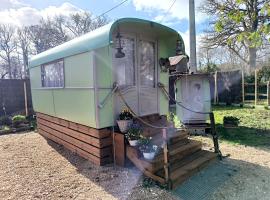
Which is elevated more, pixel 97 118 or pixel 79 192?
pixel 97 118

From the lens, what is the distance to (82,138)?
5105 mm

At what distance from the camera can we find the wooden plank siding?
4516 millimetres

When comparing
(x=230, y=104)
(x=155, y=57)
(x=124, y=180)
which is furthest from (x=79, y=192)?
(x=230, y=104)

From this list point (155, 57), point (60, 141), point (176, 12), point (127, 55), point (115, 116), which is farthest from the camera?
point (176, 12)

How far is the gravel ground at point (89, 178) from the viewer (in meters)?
3.46

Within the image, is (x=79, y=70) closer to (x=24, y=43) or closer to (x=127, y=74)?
(x=127, y=74)

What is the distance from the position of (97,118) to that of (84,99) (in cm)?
61

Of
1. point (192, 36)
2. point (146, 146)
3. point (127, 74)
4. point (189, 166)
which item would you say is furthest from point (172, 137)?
point (192, 36)

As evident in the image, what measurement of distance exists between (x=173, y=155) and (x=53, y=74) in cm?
405

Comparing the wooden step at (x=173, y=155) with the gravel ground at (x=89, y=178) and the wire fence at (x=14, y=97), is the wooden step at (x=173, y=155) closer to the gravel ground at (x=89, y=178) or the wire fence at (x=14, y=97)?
the gravel ground at (x=89, y=178)

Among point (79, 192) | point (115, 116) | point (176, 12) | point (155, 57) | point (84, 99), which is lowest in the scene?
point (79, 192)

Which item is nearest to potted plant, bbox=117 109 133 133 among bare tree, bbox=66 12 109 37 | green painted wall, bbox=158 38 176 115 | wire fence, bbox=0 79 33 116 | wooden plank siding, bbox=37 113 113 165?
wooden plank siding, bbox=37 113 113 165

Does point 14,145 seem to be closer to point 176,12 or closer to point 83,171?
point 83,171

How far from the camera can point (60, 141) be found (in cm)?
622
